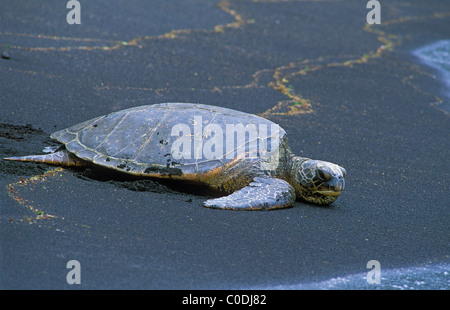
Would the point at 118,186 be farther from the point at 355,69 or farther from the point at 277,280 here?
the point at 355,69

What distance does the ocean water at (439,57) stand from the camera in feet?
30.5

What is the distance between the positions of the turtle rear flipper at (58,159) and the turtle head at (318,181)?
6.08 feet

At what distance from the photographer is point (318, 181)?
4.30 meters

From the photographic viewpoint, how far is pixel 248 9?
1116 centimetres

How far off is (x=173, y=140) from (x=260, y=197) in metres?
0.91

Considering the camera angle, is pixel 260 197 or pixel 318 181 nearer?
pixel 260 197

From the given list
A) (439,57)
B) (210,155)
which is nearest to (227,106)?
(210,155)
